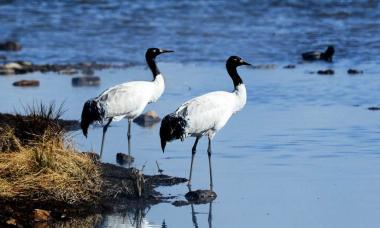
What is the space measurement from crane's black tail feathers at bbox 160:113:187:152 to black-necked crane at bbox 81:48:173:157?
1424mm

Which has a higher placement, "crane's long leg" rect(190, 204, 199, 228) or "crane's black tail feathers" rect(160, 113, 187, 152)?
"crane's black tail feathers" rect(160, 113, 187, 152)

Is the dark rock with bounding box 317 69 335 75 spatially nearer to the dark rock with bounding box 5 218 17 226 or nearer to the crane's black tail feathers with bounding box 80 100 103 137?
the crane's black tail feathers with bounding box 80 100 103 137

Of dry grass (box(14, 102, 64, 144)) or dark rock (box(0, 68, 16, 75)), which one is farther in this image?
dark rock (box(0, 68, 16, 75))

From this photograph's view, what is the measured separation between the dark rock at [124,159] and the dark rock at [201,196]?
2.11 m

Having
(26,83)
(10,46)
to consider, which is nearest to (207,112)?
(26,83)

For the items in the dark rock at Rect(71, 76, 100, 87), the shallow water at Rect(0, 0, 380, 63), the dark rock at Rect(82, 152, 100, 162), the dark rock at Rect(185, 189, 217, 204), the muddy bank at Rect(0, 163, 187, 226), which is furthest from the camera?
the shallow water at Rect(0, 0, 380, 63)

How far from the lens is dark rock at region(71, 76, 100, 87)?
2134 centimetres

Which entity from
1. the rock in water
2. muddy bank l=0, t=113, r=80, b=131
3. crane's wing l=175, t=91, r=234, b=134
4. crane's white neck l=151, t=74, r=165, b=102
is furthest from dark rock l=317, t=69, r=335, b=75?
the rock in water

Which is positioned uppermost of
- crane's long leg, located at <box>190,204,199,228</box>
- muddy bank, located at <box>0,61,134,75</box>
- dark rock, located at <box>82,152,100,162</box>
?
dark rock, located at <box>82,152,100,162</box>

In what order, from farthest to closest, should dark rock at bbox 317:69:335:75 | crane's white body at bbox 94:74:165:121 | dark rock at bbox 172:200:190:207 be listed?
dark rock at bbox 317:69:335:75
crane's white body at bbox 94:74:165:121
dark rock at bbox 172:200:190:207

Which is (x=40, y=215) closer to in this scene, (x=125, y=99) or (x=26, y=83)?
(x=125, y=99)

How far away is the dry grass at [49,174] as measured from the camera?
11297 mm

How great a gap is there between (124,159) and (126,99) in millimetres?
1316

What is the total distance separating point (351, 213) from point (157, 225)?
6.24ft
